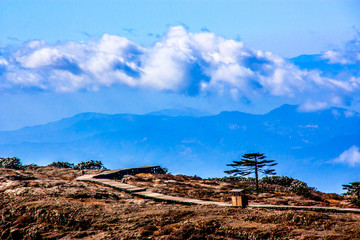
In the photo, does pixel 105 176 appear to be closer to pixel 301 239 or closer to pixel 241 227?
pixel 241 227

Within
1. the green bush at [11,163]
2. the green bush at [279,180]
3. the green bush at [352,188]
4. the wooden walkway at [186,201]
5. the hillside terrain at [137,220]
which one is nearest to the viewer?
the hillside terrain at [137,220]

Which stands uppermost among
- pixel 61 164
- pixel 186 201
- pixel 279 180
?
pixel 61 164

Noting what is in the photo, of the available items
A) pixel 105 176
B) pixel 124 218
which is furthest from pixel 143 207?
pixel 105 176

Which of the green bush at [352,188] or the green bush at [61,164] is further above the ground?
the green bush at [61,164]

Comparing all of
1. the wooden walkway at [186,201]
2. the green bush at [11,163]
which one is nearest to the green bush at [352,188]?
the wooden walkway at [186,201]

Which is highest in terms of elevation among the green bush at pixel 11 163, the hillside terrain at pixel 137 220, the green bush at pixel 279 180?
the green bush at pixel 11 163

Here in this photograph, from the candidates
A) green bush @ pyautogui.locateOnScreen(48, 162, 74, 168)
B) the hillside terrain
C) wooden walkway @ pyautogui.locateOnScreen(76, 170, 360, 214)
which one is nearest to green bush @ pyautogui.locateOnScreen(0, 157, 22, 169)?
green bush @ pyautogui.locateOnScreen(48, 162, 74, 168)

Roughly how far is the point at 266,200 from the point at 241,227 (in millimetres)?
10825

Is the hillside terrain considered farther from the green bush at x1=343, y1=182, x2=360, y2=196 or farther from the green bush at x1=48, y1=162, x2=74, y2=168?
the green bush at x1=48, y1=162, x2=74, y2=168

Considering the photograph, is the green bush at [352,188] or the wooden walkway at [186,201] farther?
the green bush at [352,188]

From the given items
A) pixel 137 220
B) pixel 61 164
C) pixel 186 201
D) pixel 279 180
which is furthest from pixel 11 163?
pixel 279 180

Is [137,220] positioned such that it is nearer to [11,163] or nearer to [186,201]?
[186,201]

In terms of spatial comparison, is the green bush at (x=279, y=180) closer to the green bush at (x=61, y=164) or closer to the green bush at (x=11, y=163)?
the green bush at (x=61, y=164)

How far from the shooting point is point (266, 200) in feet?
75.4
